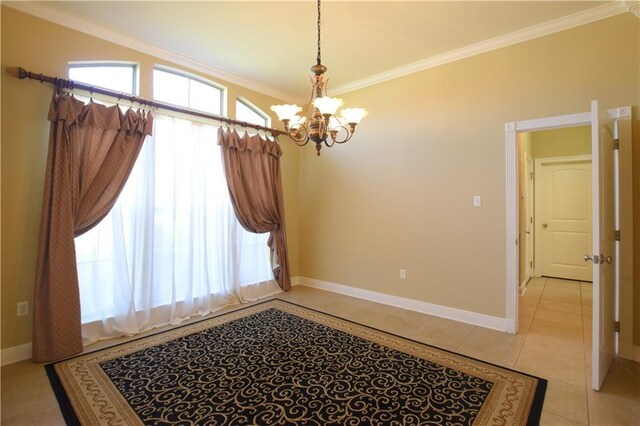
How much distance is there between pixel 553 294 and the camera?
182 inches

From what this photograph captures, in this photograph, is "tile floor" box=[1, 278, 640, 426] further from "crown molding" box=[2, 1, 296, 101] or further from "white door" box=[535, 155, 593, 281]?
"crown molding" box=[2, 1, 296, 101]

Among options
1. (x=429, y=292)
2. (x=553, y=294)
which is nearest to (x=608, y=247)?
(x=429, y=292)

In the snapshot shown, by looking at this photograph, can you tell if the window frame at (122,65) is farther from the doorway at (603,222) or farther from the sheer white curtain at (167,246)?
the doorway at (603,222)

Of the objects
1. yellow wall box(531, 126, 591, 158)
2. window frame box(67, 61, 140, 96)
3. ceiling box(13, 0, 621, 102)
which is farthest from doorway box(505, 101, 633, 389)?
window frame box(67, 61, 140, 96)

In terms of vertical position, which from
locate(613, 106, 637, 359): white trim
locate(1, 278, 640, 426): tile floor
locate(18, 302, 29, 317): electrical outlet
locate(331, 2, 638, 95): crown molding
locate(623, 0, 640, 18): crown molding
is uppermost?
locate(331, 2, 638, 95): crown molding

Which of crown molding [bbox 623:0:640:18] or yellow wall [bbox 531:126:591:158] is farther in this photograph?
yellow wall [bbox 531:126:591:158]

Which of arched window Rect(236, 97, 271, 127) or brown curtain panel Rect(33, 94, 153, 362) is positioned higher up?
arched window Rect(236, 97, 271, 127)

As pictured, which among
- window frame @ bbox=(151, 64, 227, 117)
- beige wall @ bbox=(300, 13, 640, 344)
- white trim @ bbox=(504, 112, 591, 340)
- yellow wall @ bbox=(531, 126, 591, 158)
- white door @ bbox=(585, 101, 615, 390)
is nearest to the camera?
white door @ bbox=(585, 101, 615, 390)

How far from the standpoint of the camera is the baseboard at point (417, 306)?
336 cm

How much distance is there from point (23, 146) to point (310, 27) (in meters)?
2.80

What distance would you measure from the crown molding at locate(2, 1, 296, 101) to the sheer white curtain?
2.33 feet

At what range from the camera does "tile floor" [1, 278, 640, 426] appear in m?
1.96

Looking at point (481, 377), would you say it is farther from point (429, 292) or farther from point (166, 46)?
point (166, 46)

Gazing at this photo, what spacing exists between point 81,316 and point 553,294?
6.06m
